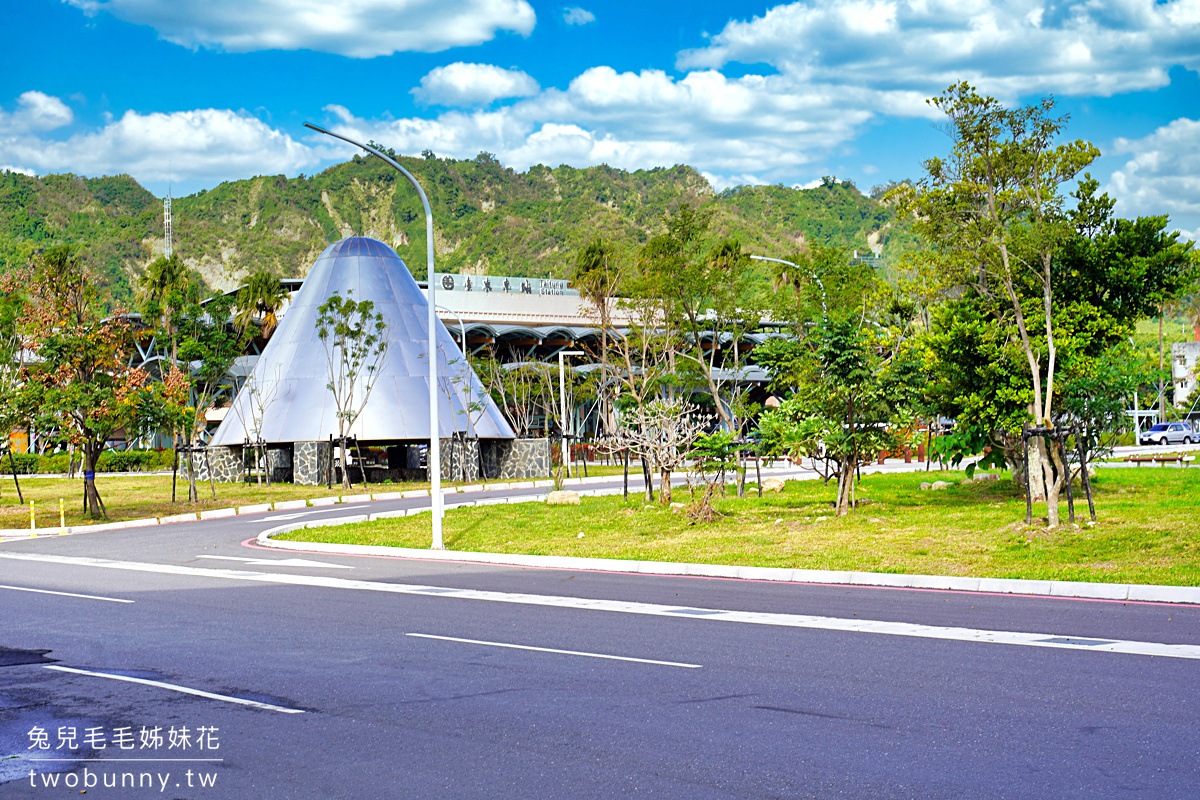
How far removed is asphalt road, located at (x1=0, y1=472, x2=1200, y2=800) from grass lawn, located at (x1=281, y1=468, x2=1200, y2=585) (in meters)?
2.29

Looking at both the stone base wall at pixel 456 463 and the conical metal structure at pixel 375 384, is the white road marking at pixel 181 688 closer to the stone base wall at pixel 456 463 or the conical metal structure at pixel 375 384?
the conical metal structure at pixel 375 384

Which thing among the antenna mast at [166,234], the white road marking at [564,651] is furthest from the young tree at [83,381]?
the antenna mast at [166,234]

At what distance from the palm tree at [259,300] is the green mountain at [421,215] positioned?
37.0m

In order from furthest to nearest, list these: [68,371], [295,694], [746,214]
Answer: [746,214] < [68,371] < [295,694]

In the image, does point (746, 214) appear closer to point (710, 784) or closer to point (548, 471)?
point (548, 471)

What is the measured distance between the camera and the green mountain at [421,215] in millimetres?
113938

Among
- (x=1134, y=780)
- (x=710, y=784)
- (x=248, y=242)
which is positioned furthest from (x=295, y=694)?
(x=248, y=242)

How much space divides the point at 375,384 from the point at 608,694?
120ft

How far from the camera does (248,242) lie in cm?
12556

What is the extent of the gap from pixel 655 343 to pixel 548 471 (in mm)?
8285

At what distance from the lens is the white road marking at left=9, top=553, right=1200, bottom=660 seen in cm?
941

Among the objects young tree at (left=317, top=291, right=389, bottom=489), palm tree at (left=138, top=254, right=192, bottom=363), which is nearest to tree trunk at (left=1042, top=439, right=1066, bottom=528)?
young tree at (left=317, top=291, right=389, bottom=489)

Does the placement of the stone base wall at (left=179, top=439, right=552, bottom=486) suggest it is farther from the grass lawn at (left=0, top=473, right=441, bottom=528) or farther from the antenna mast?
the antenna mast

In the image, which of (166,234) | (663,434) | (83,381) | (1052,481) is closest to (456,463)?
(83,381)
